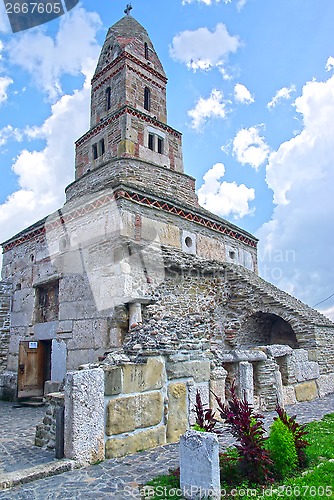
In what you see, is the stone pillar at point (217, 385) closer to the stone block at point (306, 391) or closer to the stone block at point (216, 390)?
the stone block at point (216, 390)

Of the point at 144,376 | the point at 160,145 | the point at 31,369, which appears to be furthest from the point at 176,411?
the point at 160,145

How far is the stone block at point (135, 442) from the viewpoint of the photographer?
16.2 ft

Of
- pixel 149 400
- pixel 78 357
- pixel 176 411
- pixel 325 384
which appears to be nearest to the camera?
pixel 149 400

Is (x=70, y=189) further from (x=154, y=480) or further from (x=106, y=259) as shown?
(x=154, y=480)

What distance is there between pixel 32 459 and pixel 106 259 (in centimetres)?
559

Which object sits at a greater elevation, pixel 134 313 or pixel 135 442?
pixel 134 313

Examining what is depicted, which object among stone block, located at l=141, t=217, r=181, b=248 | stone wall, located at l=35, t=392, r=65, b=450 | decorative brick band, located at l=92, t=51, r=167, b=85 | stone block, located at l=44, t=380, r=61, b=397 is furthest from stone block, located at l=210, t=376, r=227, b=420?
decorative brick band, located at l=92, t=51, r=167, b=85

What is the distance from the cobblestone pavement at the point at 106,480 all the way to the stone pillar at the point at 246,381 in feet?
8.80

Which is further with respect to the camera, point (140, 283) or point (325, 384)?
point (325, 384)

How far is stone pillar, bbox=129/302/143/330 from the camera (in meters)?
9.20

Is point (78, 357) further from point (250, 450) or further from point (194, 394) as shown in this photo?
point (250, 450)

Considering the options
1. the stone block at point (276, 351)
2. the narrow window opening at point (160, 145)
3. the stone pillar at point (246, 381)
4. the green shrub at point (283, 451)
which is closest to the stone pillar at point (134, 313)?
the stone pillar at point (246, 381)

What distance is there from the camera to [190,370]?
20.5 ft

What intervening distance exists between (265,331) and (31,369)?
24.7 ft
